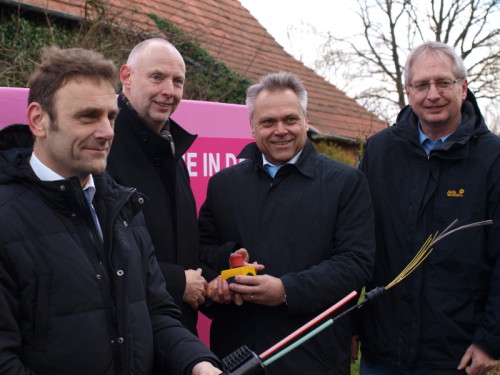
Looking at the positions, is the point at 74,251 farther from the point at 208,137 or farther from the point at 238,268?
the point at 208,137

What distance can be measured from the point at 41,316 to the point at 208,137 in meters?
2.40

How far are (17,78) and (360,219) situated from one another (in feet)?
15.1

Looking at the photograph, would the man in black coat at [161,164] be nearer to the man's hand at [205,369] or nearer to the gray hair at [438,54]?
the man's hand at [205,369]

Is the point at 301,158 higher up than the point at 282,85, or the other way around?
the point at 282,85

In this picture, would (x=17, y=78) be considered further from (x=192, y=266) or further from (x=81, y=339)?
(x=81, y=339)

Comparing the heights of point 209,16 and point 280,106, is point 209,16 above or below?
above

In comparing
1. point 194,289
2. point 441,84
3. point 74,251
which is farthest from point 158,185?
point 441,84

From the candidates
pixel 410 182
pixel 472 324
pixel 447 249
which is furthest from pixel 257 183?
pixel 472 324

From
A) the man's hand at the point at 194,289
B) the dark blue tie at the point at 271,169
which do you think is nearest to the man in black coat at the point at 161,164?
the man's hand at the point at 194,289

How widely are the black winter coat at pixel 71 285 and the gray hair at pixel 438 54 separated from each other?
5.88 feet

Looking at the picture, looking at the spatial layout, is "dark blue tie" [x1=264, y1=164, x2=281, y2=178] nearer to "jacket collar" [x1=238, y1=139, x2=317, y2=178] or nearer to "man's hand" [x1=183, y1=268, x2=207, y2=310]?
"jacket collar" [x1=238, y1=139, x2=317, y2=178]

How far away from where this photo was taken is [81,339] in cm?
186

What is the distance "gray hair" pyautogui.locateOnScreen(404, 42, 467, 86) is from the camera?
10.1 ft

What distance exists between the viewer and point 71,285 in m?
1.88
